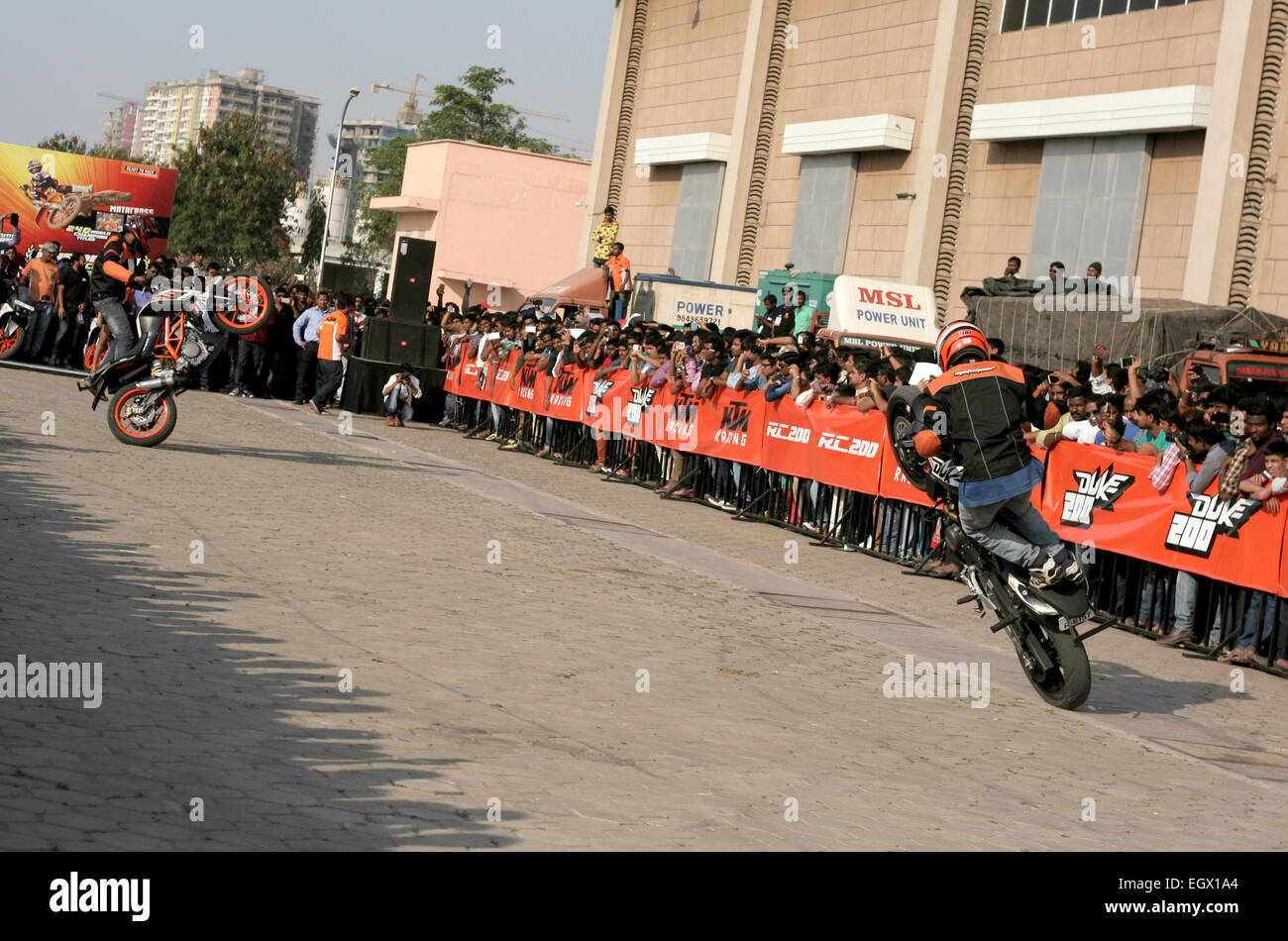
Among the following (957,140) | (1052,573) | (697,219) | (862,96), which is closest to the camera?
(1052,573)

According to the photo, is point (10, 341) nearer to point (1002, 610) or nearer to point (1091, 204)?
point (1091, 204)

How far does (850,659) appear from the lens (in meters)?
10.0

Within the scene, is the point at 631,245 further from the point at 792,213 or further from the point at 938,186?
the point at 938,186

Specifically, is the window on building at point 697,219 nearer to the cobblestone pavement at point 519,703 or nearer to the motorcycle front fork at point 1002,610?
the cobblestone pavement at point 519,703

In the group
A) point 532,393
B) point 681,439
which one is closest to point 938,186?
point 532,393

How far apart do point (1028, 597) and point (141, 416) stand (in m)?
10.9

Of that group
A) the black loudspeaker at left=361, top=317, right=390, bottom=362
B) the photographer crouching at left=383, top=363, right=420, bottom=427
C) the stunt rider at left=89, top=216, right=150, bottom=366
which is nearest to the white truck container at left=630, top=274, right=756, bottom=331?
the photographer crouching at left=383, top=363, right=420, bottom=427

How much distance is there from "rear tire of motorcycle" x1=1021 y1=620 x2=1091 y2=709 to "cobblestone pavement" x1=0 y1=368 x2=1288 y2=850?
0.43 ft

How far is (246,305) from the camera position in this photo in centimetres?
1695

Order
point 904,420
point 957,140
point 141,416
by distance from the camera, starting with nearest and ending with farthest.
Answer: point 904,420, point 141,416, point 957,140

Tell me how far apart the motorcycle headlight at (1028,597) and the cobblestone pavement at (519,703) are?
64 centimetres

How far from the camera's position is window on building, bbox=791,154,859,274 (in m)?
32.2

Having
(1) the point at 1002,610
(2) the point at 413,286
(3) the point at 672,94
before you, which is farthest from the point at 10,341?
(1) the point at 1002,610
